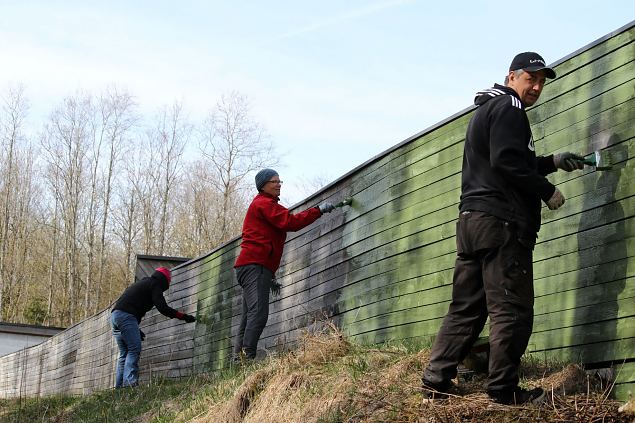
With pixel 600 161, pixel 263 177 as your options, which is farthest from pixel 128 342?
pixel 600 161

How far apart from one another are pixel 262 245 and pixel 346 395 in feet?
10.2

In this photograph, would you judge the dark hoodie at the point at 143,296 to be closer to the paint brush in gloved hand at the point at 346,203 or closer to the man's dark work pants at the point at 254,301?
the man's dark work pants at the point at 254,301

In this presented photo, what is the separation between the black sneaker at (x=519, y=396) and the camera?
16.0ft

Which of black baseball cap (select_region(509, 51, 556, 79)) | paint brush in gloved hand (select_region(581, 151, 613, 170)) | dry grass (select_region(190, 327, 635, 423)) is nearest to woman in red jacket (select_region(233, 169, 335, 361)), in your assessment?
dry grass (select_region(190, 327, 635, 423))

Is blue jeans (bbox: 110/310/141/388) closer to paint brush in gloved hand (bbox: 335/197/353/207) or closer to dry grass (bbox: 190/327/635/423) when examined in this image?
paint brush in gloved hand (bbox: 335/197/353/207)

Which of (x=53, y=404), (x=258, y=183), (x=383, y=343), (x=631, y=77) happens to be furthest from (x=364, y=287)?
(x=53, y=404)

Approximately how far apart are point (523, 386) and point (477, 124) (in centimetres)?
151

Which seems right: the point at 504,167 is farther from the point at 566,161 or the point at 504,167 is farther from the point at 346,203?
the point at 346,203

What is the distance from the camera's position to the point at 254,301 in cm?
866

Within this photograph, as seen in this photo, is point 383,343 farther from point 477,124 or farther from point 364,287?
point 477,124

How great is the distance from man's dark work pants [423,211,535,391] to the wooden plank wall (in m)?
0.79

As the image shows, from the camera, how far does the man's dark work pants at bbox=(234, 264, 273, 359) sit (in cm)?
862

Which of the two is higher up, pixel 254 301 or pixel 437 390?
pixel 254 301

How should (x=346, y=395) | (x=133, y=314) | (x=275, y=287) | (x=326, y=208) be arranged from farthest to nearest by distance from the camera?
1. (x=133, y=314)
2. (x=275, y=287)
3. (x=326, y=208)
4. (x=346, y=395)
